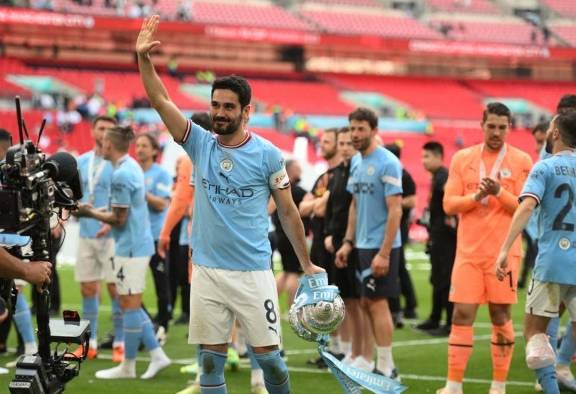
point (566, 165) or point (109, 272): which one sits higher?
point (566, 165)

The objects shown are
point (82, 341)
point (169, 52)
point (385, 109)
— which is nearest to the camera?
point (82, 341)

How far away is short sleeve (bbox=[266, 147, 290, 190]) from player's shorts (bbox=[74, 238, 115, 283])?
4354mm

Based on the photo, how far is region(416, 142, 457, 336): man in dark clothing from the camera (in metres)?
12.0

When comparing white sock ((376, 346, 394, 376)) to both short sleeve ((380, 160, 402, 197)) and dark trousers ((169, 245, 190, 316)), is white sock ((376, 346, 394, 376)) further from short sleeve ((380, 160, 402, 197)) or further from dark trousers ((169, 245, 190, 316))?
dark trousers ((169, 245, 190, 316))

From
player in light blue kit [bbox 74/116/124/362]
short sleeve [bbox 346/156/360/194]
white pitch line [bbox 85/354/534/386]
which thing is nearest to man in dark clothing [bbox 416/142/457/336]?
short sleeve [bbox 346/156/360/194]

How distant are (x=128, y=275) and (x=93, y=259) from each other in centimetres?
142

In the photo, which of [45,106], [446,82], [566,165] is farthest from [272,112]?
[566,165]

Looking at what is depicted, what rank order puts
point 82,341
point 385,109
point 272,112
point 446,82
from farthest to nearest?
point 446,82 < point 385,109 < point 272,112 < point 82,341

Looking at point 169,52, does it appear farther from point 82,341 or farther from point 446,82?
point 82,341

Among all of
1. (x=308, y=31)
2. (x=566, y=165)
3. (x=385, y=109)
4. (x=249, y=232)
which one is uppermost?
(x=308, y=31)

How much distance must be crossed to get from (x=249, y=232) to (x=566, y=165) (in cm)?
226

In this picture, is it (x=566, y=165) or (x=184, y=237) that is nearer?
(x=566, y=165)

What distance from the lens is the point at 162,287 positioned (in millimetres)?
11367

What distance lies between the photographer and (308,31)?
43312 mm
